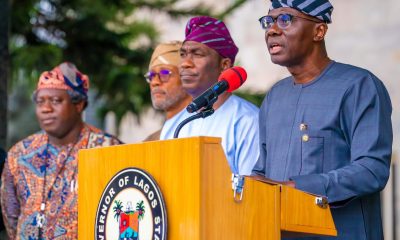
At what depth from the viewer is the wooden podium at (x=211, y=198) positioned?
3.70 metres

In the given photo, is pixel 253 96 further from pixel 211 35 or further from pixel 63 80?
pixel 211 35

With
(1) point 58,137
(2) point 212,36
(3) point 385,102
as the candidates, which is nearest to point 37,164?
(1) point 58,137

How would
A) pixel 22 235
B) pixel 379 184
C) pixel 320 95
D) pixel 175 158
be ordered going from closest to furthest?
pixel 175 158 < pixel 379 184 < pixel 320 95 < pixel 22 235

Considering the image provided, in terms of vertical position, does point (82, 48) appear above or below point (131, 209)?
above

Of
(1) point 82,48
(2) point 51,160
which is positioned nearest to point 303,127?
(2) point 51,160

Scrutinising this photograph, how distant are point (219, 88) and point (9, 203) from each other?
319cm

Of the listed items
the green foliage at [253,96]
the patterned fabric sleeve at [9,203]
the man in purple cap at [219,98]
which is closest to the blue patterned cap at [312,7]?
the man in purple cap at [219,98]

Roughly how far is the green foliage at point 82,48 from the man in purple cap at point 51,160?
3642 millimetres

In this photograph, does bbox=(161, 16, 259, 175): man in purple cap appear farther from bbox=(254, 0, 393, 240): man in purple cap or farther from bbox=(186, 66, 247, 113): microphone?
bbox=(186, 66, 247, 113): microphone

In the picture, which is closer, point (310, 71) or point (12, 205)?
point (310, 71)

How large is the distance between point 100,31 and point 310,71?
Result: 672 cm

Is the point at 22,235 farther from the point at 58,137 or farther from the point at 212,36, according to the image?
the point at 212,36

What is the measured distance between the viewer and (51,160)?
6.89 metres

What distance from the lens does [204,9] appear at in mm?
11859
